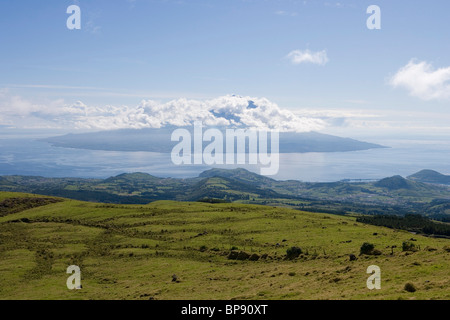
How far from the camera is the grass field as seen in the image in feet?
87.0

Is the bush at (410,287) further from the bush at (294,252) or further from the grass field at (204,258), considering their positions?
the bush at (294,252)

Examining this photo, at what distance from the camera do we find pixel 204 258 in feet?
139

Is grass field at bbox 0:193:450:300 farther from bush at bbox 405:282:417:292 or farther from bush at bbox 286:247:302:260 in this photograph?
bush at bbox 286:247:302:260

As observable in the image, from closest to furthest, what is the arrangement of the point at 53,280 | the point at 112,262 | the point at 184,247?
1. the point at 53,280
2. the point at 112,262
3. the point at 184,247

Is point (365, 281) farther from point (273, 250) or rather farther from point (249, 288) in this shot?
point (273, 250)

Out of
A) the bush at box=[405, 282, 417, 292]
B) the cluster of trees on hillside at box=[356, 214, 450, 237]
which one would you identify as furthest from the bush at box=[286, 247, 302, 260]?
Answer: the cluster of trees on hillside at box=[356, 214, 450, 237]

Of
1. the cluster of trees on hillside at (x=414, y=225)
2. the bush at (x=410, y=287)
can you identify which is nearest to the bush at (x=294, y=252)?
the bush at (x=410, y=287)

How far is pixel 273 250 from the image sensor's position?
142ft

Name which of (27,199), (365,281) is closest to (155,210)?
(27,199)

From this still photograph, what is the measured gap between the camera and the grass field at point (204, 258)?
2653cm

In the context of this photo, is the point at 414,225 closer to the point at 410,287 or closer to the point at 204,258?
the point at 204,258

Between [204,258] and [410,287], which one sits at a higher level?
[410,287]

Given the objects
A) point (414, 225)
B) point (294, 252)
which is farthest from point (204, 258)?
point (414, 225)
